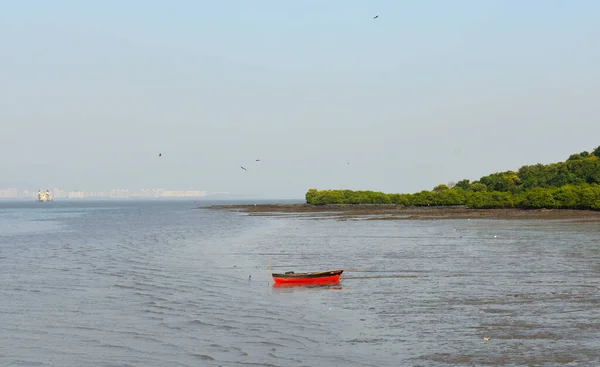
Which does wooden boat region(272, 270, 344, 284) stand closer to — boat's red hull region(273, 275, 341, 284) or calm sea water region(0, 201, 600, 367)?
boat's red hull region(273, 275, 341, 284)

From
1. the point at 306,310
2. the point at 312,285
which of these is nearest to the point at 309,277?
the point at 312,285

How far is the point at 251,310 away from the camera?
33812 millimetres

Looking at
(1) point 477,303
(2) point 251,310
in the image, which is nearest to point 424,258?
(1) point 477,303

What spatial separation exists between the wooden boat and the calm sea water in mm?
893

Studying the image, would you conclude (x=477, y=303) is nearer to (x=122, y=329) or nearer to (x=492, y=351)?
(x=492, y=351)

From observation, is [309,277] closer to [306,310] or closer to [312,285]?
[312,285]

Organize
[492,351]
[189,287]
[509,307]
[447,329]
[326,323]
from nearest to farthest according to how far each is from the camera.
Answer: [492,351] < [447,329] < [326,323] < [509,307] < [189,287]

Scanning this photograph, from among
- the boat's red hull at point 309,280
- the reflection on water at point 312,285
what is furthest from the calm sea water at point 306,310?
the boat's red hull at point 309,280

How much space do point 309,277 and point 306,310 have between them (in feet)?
29.4

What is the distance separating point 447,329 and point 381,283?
14523mm

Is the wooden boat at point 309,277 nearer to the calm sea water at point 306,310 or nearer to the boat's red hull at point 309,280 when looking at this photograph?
the boat's red hull at point 309,280

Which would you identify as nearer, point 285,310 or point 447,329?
point 447,329

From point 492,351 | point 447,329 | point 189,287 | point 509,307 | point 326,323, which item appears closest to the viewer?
point 492,351

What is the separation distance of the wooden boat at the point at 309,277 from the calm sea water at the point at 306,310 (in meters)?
0.89
